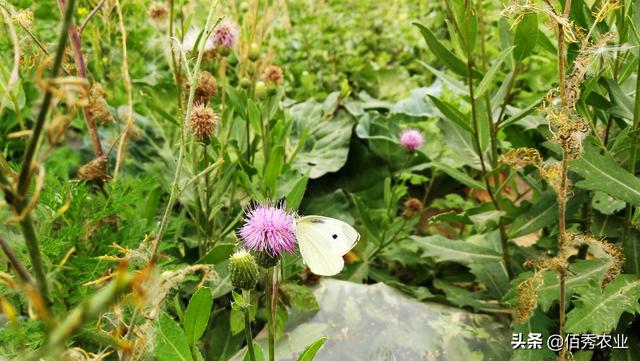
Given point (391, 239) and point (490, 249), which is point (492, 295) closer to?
point (490, 249)

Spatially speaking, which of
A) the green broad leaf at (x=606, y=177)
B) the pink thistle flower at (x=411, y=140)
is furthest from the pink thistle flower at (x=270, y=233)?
the pink thistle flower at (x=411, y=140)

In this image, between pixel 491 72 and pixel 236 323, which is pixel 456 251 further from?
pixel 236 323

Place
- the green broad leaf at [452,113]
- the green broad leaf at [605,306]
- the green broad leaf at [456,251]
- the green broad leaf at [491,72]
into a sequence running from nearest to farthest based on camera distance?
the green broad leaf at [605,306], the green broad leaf at [491,72], the green broad leaf at [452,113], the green broad leaf at [456,251]

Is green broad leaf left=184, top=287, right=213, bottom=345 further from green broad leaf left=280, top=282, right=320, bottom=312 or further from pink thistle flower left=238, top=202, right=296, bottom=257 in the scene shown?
green broad leaf left=280, top=282, right=320, bottom=312

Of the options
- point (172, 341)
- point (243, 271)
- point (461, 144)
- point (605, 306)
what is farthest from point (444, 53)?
point (172, 341)

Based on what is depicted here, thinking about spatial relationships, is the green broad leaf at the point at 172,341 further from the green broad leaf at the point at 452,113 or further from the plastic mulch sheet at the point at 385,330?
the green broad leaf at the point at 452,113

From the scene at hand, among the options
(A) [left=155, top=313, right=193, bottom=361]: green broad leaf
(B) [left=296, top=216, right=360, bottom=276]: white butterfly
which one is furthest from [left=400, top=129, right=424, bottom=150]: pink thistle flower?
(A) [left=155, top=313, right=193, bottom=361]: green broad leaf

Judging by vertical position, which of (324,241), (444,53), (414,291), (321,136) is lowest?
(414,291)
